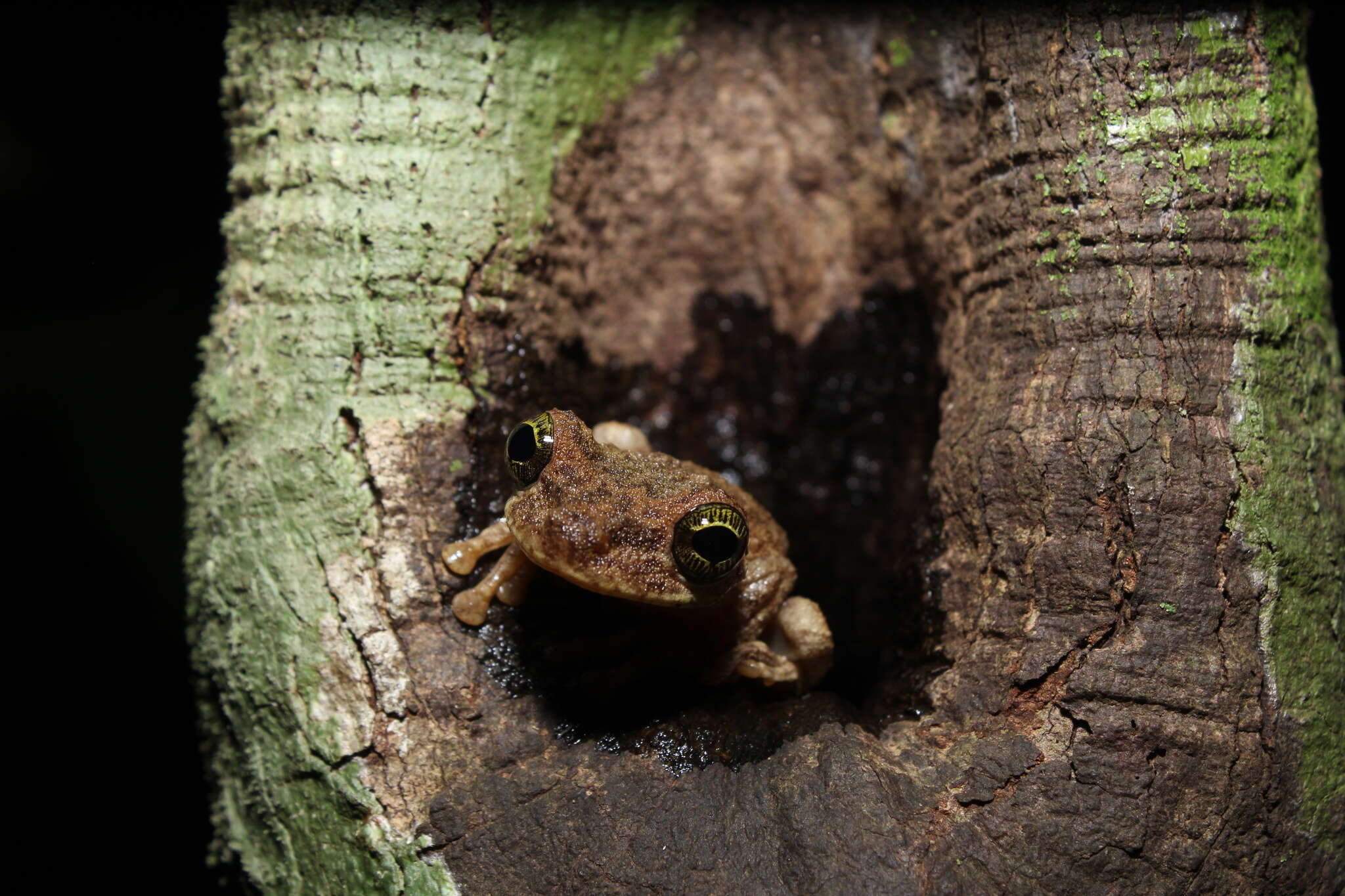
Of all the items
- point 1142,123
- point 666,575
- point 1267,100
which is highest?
point 1267,100

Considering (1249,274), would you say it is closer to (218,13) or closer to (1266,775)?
(1266,775)

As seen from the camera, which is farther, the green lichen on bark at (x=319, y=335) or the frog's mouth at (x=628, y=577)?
the green lichen on bark at (x=319, y=335)

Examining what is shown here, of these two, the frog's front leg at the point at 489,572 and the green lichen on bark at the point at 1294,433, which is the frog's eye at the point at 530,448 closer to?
the frog's front leg at the point at 489,572

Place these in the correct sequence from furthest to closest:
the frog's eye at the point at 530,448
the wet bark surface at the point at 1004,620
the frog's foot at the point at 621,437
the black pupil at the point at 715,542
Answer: the frog's foot at the point at 621,437
the frog's eye at the point at 530,448
the black pupil at the point at 715,542
the wet bark surface at the point at 1004,620

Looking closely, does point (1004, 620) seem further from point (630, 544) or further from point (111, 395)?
point (111, 395)

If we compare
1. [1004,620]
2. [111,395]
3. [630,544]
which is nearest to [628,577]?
[630,544]

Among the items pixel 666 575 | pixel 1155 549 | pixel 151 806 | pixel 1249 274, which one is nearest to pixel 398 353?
pixel 666 575

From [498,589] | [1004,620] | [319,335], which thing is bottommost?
[498,589]

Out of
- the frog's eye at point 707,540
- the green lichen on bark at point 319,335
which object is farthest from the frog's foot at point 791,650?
the green lichen on bark at point 319,335
